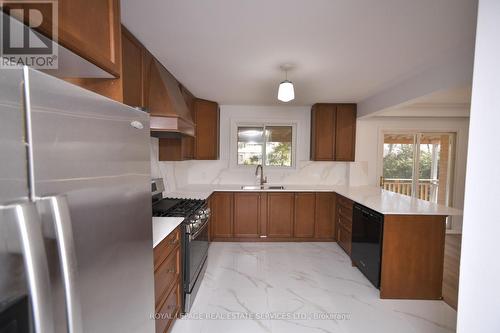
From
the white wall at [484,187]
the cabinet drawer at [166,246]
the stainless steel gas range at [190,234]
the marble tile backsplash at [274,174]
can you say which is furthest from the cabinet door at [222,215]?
the white wall at [484,187]

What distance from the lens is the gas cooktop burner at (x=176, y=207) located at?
2129 mm

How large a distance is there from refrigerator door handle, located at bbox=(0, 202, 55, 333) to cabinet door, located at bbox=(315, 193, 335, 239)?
3.63 metres

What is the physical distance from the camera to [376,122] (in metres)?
4.06

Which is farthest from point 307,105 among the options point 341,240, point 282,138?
point 341,240

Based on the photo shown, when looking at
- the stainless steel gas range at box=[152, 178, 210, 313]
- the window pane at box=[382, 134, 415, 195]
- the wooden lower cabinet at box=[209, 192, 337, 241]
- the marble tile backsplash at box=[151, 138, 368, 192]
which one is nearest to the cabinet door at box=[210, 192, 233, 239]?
the wooden lower cabinet at box=[209, 192, 337, 241]

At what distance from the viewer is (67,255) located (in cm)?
53

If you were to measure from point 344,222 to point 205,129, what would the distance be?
2596mm

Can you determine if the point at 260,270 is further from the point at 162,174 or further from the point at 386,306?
the point at 162,174

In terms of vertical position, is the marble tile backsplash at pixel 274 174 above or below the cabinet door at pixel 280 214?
above

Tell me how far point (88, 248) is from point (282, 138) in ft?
12.9

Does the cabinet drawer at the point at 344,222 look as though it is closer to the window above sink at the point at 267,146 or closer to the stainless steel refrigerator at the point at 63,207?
the window above sink at the point at 267,146

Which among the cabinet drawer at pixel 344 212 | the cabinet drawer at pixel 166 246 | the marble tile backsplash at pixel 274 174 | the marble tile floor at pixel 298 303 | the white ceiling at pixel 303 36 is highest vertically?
the white ceiling at pixel 303 36

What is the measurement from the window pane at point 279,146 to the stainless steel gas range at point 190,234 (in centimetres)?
202

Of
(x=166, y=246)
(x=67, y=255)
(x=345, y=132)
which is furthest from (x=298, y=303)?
(x=345, y=132)
